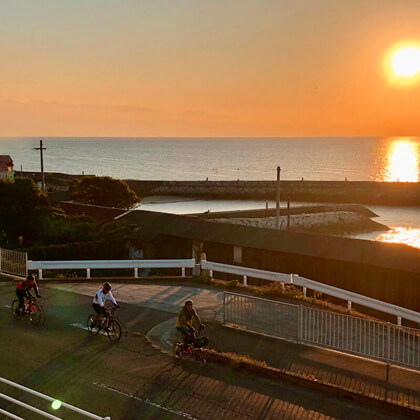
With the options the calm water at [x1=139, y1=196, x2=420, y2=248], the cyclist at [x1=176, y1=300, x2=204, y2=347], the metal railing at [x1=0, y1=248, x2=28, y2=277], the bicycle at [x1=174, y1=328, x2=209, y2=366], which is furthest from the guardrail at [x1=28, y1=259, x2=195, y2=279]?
the calm water at [x1=139, y1=196, x2=420, y2=248]

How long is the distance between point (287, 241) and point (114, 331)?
16.1 metres

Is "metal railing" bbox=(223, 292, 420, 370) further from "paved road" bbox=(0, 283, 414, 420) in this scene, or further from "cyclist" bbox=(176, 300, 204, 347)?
"cyclist" bbox=(176, 300, 204, 347)

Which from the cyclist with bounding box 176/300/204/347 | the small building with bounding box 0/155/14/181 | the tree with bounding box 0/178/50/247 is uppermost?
the small building with bounding box 0/155/14/181

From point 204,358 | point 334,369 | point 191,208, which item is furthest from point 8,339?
point 191,208

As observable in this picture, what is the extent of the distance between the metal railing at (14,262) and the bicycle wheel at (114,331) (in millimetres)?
9624

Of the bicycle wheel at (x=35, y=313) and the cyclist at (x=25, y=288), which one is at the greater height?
the cyclist at (x=25, y=288)

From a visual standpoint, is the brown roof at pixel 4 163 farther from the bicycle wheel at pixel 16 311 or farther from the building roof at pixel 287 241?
the bicycle wheel at pixel 16 311

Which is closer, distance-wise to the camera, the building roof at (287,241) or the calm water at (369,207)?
the building roof at (287,241)

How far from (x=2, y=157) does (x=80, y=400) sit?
90.4 meters

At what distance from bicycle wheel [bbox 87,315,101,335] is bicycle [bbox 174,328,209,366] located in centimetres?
291

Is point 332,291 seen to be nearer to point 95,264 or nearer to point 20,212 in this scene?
point 95,264

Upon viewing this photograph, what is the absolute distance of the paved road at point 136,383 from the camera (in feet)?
35.7

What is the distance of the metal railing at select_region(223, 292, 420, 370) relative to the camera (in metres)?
13.2

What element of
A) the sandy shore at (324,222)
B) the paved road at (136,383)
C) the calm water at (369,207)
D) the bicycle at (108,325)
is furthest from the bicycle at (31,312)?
the calm water at (369,207)
